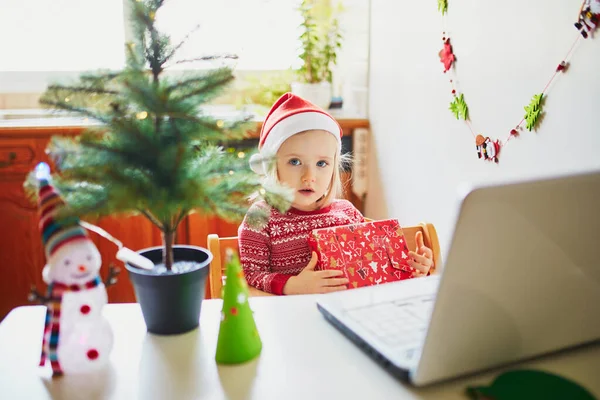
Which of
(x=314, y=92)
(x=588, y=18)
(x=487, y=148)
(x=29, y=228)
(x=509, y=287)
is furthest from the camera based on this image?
(x=314, y=92)

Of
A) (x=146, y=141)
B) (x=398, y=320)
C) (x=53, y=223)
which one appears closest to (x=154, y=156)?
(x=146, y=141)

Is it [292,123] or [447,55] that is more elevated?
[447,55]

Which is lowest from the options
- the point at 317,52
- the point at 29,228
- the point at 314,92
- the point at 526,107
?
the point at 29,228

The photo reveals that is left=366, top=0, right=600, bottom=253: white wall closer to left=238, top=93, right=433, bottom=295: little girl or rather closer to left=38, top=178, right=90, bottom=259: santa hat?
left=238, top=93, right=433, bottom=295: little girl

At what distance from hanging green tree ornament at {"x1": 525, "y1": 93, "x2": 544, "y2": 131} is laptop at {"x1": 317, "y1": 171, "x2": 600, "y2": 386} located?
27.1 inches

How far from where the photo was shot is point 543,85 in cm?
136

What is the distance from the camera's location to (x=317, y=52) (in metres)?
2.70

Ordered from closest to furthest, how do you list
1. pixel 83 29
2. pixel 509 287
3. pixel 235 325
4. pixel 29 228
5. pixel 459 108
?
pixel 509 287 < pixel 235 325 < pixel 459 108 < pixel 29 228 < pixel 83 29

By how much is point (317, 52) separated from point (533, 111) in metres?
1.49

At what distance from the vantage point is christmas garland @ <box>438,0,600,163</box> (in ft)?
3.88

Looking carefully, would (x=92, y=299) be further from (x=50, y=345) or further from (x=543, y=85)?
(x=543, y=85)

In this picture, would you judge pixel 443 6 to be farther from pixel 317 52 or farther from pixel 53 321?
pixel 53 321

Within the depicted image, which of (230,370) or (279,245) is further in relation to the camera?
(279,245)

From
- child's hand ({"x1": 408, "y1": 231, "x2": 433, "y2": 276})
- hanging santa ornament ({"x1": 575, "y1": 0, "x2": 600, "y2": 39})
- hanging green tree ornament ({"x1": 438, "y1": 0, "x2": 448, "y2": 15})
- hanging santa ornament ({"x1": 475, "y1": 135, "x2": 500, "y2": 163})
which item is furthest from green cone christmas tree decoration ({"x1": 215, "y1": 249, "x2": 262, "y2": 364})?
hanging green tree ornament ({"x1": 438, "y1": 0, "x2": 448, "y2": 15})
